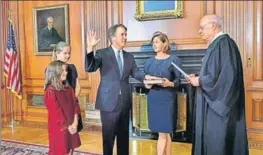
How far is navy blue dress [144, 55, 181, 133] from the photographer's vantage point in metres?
3.27

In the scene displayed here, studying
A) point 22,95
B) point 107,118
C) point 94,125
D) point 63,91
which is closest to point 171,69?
point 107,118

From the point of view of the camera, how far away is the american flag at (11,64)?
6.15m

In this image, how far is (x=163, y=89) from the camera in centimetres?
331

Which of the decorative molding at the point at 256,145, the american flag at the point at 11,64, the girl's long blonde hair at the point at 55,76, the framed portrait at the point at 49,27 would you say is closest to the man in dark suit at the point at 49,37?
the framed portrait at the point at 49,27

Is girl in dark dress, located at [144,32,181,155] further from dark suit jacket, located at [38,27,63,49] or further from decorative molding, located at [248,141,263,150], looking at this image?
dark suit jacket, located at [38,27,63,49]

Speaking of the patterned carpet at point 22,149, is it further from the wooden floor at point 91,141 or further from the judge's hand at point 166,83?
the judge's hand at point 166,83

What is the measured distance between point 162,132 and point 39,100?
4.05 m

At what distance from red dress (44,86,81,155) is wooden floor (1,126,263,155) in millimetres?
1519

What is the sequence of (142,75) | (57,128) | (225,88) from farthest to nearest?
(142,75) → (57,128) → (225,88)

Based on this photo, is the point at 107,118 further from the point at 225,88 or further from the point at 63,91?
the point at 225,88

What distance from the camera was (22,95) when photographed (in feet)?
22.0

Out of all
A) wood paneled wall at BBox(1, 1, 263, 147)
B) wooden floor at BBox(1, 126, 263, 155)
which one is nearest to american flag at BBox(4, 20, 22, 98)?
wood paneled wall at BBox(1, 1, 263, 147)

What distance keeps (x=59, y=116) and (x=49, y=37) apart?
400 cm

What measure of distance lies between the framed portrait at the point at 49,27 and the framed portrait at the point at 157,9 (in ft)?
5.52
